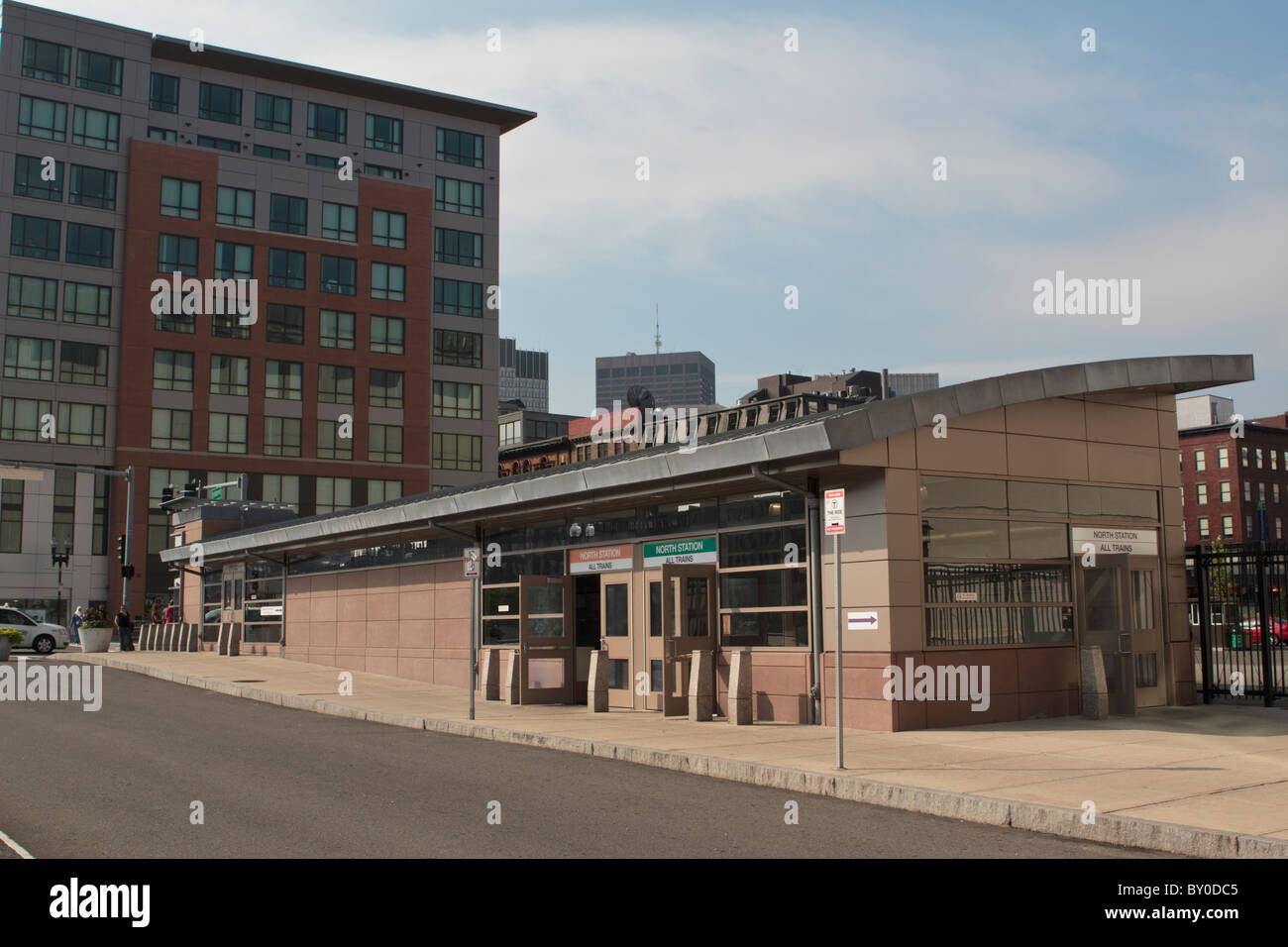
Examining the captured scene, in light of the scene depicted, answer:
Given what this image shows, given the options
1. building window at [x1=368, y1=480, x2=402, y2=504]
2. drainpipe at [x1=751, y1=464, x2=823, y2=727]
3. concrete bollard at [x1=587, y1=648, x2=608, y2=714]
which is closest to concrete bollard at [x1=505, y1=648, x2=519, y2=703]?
concrete bollard at [x1=587, y1=648, x2=608, y2=714]

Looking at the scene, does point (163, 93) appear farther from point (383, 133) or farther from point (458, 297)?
point (458, 297)

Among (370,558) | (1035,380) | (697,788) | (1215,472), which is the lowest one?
(697,788)

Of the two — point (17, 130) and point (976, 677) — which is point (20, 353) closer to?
point (17, 130)

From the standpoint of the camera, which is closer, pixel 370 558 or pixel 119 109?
pixel 370 558

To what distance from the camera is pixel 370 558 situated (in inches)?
1141

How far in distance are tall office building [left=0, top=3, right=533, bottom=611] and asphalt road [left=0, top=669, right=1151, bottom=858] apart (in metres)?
51.3

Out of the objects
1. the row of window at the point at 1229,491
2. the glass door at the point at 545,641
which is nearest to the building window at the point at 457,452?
the glass door at the point at 545,641

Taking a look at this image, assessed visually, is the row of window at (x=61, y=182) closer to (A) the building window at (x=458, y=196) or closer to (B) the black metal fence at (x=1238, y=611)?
(A) the building window at (x=458, y=196)

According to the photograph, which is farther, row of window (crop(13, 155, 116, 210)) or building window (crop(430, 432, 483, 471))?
building window (crop(430, 432, 483, 471))

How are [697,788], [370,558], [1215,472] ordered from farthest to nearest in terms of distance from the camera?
[1215,472] < [370,558] < [697,788]

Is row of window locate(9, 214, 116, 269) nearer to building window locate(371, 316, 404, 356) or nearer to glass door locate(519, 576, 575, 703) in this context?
building window locate(371, 316, 404, 356)

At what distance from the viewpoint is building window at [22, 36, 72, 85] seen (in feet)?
206

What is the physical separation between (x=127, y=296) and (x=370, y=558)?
42.3 metres

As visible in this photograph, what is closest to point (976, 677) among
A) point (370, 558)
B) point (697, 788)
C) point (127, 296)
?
point (697, 788)
